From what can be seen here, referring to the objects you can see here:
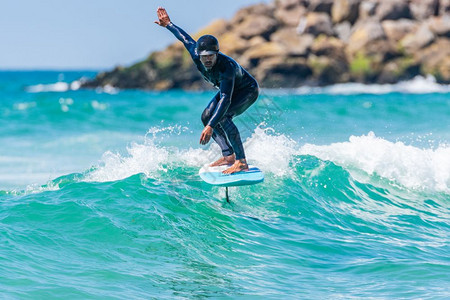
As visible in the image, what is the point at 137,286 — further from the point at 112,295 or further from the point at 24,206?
the point at 24,206

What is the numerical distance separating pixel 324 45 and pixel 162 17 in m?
46.0

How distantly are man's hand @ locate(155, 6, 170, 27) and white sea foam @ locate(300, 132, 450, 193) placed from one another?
4562 millimetres

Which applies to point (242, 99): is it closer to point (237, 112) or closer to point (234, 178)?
point (237, 112)

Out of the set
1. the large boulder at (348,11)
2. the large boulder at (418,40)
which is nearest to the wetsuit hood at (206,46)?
the large boulder at (418,40)

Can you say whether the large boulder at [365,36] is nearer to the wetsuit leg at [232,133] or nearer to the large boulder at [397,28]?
the large boulder at [397,28]

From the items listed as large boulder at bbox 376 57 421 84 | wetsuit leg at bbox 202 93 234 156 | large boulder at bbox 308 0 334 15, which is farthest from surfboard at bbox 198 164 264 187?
large boulder at bbox 308 0 334 15

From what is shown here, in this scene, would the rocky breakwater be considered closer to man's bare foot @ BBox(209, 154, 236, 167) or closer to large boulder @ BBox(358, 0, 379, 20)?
Result: large boulder @ BBox(358, 0, 379, 20)

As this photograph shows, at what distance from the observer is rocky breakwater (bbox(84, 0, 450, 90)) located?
169 ft

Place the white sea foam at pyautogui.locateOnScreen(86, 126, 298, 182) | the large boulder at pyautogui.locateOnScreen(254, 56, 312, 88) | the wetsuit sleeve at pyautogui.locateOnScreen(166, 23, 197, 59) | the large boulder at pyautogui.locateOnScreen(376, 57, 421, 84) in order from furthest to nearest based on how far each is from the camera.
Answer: the large boulder at pyautogui.locateOnScreen(376, 57, 421, 84), the large boulder at pyautogui.locateOnScreen(254, 56, 312, 88), the white sea foam at pyautogui.locateOnScreen(86, 126, 298, 182), the wetsuit sleeve at pyautogui.locateOnScreen(166, 23, 197, 59)

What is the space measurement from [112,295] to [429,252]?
390cm

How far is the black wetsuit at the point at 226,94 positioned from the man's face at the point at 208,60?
0.28 feet

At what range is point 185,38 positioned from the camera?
7828 mm

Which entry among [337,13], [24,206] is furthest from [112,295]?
[337,13]

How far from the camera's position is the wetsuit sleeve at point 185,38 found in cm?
762
